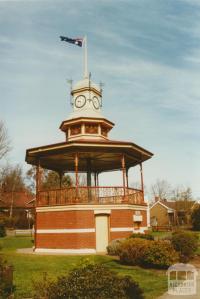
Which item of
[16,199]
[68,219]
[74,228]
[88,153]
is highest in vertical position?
[88,153]

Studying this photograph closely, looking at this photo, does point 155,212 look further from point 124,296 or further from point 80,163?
point 124,296

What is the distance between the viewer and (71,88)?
95.8 ft

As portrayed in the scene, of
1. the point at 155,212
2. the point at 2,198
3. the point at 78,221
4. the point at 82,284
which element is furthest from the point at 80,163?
the point at 155,212

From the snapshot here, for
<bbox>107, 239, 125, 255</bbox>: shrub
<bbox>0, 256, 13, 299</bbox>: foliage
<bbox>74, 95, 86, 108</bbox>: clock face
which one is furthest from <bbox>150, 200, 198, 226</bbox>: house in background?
<bbox>0, 256, 13, 299</bbox>: foliage

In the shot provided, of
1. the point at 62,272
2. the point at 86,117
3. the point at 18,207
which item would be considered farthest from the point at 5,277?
the point at 18,207

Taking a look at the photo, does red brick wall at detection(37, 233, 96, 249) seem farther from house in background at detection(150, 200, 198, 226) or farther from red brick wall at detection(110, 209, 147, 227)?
house in background at detection(150, 200, 198, 226)

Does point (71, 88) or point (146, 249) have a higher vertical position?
point (71, 88)

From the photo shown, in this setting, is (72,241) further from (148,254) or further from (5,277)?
(5,277)

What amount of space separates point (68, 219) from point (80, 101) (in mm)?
10147

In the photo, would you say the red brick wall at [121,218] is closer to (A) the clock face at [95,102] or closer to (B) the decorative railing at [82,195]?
(B) the decorative railing at [82,195]

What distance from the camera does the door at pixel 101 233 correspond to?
22625 mm

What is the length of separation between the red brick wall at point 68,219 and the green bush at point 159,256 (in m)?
6.77

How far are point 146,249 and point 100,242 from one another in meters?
7.00

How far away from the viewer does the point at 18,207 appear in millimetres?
61469
